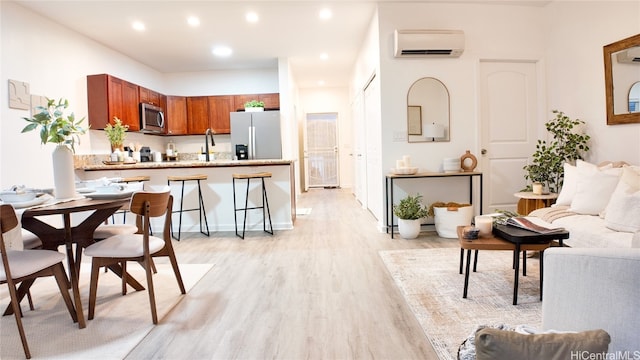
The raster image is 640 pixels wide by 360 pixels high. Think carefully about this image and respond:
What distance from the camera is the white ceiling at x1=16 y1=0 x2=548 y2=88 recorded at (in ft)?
13.8

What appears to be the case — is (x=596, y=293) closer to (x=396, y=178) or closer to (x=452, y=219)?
(x=452, y=219)

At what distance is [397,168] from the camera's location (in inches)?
169

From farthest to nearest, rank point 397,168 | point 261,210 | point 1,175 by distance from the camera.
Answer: point 261,210 → point 397,168 → point 1,175

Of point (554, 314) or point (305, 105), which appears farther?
point (305, 105)

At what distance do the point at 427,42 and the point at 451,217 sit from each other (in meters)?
2.02

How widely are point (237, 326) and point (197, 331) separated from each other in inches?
8.9

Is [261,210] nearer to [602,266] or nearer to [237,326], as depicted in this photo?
[237,326]

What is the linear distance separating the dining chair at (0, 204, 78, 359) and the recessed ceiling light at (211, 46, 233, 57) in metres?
4.48

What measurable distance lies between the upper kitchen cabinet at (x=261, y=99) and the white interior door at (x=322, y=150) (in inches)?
114

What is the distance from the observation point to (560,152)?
410 cm

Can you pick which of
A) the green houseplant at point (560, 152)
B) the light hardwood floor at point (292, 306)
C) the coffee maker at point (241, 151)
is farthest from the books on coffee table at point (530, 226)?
the coffee maker at point (241, 151)

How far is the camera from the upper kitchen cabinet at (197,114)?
7.14 m

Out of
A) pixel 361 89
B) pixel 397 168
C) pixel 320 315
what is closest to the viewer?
pixel 320 315

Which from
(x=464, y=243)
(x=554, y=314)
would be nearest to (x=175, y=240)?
(x=464, y=243)
